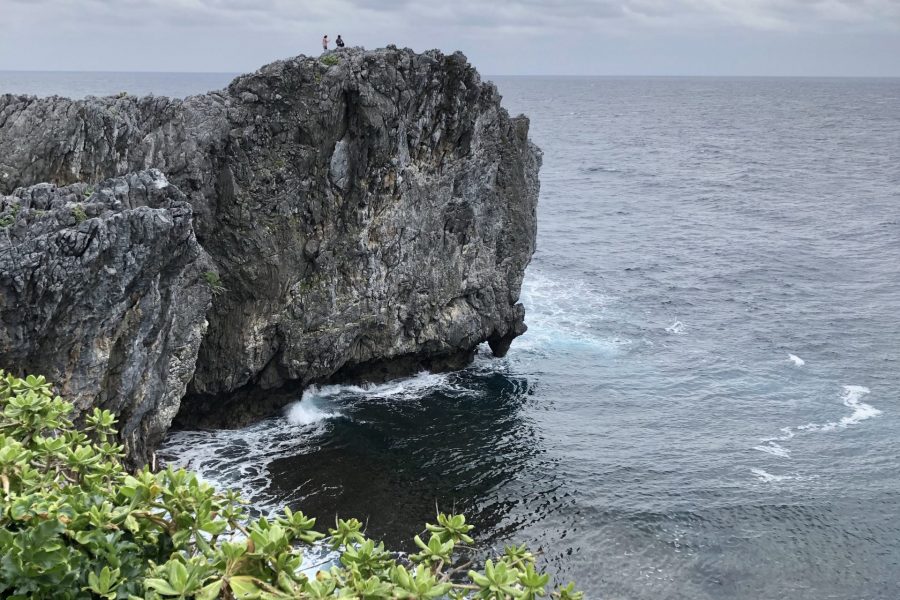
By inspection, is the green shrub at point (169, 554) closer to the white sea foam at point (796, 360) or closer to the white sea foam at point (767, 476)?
the white sea foam at point (767, 476)

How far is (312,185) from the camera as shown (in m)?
44.3

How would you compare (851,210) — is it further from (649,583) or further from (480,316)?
(649,583)

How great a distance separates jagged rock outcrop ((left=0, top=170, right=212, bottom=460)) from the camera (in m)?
30.4

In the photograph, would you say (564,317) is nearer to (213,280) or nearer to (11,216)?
(213,280)

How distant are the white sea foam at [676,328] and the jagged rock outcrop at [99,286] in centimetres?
3792

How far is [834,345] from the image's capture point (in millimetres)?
59219

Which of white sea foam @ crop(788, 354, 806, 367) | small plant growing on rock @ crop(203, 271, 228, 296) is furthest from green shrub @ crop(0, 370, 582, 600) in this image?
white sea foam @ crop(788, 354, 806, 367)

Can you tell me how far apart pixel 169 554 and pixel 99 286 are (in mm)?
22175

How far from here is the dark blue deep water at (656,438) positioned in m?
35.6

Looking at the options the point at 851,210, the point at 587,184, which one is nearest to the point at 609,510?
the point at 851,210

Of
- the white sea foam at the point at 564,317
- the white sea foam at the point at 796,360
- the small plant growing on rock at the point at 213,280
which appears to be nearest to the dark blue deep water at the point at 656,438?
the white sea foam at the point at 564,317

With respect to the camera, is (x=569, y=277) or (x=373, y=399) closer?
(x=373, y=399)

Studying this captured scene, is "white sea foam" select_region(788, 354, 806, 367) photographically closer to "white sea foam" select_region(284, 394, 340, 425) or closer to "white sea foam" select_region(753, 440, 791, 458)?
"white sea foam" select_region(753, 440, 791, 458)

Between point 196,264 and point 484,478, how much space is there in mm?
17047
